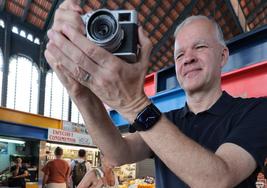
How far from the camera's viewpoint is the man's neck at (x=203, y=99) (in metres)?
1.26

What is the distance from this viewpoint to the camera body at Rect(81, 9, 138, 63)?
0.77 m

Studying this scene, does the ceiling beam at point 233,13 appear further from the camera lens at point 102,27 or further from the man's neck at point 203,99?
the camera lens at point 102,27

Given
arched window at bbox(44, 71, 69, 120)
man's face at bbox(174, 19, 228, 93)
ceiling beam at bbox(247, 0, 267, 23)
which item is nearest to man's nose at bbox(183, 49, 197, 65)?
man's face at bbox(174, 19, 228, 93)

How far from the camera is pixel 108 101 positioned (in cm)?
82

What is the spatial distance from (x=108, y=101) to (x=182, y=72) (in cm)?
50

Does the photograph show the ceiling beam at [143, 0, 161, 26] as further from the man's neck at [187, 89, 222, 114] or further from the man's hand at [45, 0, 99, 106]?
the man's hand at [45, 0, 99, 106]

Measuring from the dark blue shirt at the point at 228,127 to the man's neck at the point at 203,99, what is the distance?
0.09 ft

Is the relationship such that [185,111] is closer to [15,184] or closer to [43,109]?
[15,184]

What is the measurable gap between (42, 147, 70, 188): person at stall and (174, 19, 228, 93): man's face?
5.58 meters

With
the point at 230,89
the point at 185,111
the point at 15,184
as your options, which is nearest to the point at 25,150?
the point at 15,184

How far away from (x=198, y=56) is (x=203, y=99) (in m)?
0.17

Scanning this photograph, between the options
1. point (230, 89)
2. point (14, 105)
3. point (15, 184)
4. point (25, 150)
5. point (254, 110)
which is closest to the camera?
point (254, 110)

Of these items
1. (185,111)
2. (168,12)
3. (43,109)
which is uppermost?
(168,12)

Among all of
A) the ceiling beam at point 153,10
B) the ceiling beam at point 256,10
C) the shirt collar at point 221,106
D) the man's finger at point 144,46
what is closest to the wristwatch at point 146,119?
the man's finger at point 144,46
